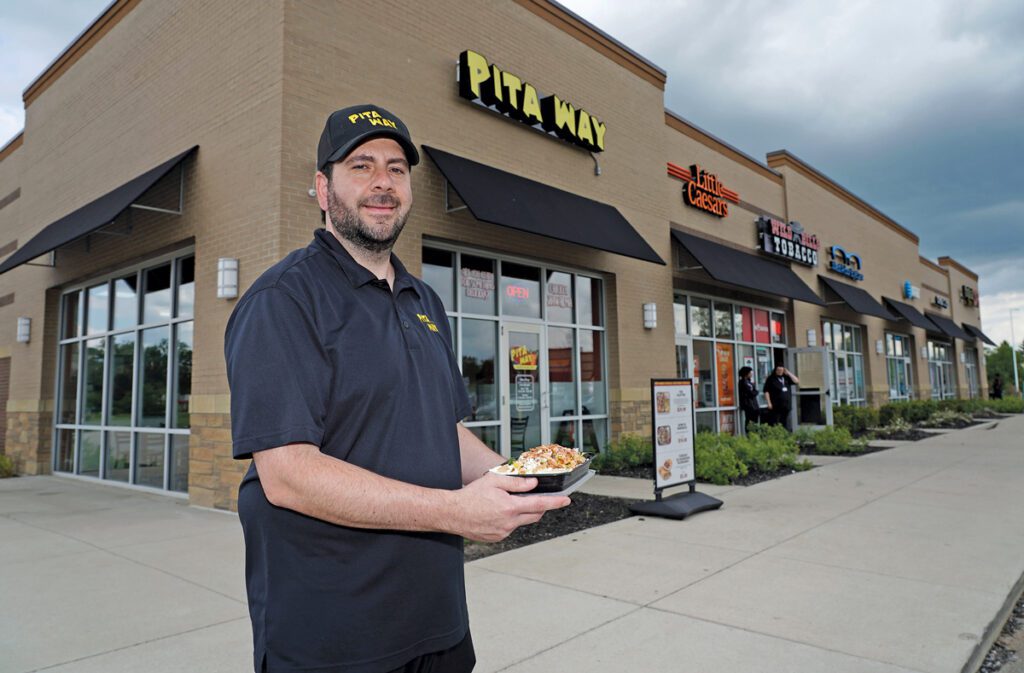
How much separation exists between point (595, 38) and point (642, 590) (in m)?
10.6

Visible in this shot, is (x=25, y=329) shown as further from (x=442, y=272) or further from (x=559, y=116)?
(x=559, y=116)

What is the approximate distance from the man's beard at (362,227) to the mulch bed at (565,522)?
456 centimetres

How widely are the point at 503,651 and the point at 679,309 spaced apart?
12.5 m

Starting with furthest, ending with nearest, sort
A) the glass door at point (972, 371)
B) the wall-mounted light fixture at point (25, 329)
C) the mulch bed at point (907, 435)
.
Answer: the glass door at point (972, 371), the mulch bed at point (907, 435), the wall-mounted light fixture at point (25, 329)

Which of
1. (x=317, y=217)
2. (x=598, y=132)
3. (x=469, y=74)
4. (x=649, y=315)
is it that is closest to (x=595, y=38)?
(x=598, y=132)

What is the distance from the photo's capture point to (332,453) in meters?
1.51

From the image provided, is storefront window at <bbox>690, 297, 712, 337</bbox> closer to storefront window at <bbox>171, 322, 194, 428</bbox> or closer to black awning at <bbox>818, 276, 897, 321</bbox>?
black awning at <bbox>818, 276, 897, 321</bbox>

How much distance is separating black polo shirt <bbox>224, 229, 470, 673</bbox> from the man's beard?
0.12 meters

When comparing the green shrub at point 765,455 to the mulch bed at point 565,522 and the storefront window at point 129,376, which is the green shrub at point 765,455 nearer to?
the mulch bed at point 565,522

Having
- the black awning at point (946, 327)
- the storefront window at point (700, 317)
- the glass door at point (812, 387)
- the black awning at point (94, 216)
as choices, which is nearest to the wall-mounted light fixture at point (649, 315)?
the storefront window at point (700, 317)

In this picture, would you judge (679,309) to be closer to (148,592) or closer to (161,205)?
(161,205)

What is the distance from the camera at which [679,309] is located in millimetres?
15422

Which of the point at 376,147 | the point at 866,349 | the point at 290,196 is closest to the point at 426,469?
the point at 376,147

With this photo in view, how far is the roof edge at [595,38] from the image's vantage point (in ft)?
37.4
